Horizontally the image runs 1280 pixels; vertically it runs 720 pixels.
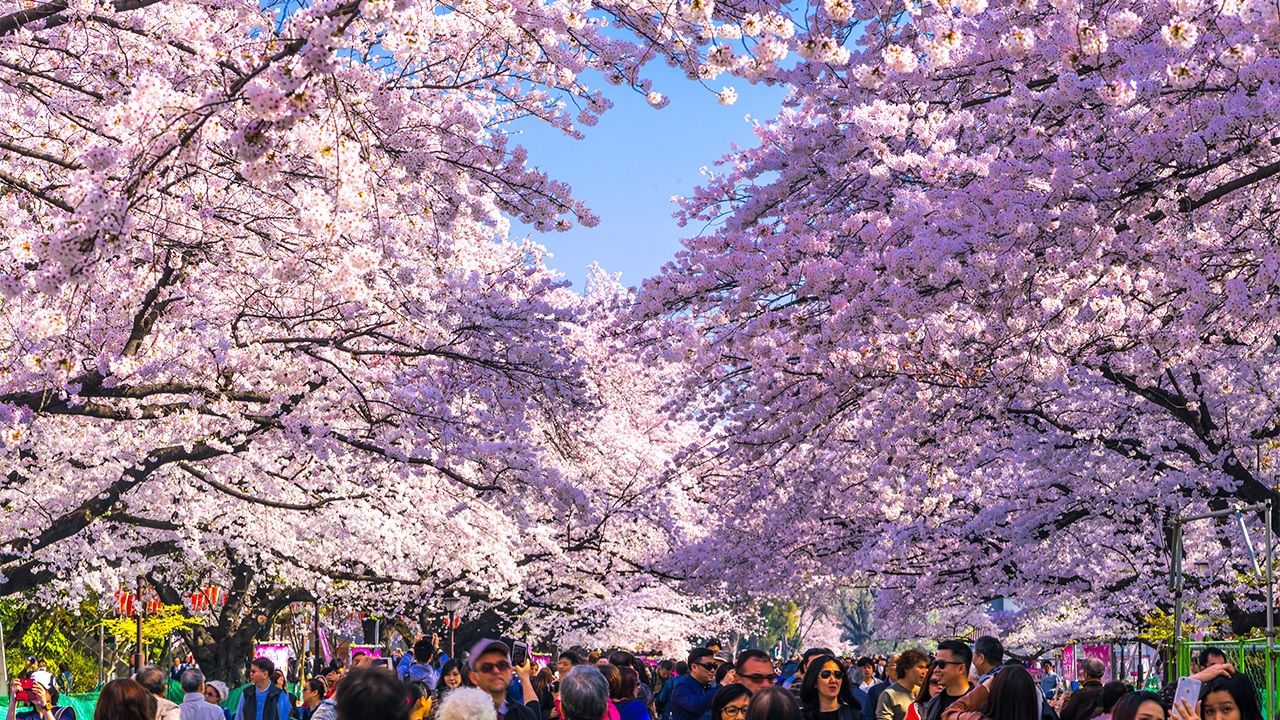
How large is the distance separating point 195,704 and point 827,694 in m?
4.72

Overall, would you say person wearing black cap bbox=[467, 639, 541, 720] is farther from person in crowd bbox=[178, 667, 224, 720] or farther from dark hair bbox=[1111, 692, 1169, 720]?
person in crowd bbox=[178, 667, 224, 720]

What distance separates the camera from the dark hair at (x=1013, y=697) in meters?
6.46

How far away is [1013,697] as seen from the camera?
6465mm

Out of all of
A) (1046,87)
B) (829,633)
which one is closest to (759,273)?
(1046,87)

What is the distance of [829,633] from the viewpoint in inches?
4267

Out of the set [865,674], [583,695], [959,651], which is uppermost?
[865,674]

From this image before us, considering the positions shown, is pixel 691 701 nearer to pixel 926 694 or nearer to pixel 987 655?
pixel 926 694

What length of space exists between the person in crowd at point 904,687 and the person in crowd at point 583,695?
107 inches

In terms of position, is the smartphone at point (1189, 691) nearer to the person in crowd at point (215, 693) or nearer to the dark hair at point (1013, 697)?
the dark hair at point (1013, 697)

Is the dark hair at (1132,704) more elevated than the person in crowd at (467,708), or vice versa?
the dark hair at (1132,704)

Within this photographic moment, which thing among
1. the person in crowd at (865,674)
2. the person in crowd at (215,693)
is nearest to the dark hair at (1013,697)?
the person in crowd at (215,693)

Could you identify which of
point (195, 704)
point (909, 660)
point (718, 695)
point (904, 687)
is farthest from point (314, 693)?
point (718, 695)

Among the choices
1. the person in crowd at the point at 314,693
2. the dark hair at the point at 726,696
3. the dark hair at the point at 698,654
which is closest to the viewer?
the dark hair at the point at 726,696

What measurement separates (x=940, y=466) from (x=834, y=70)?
10693 mm
